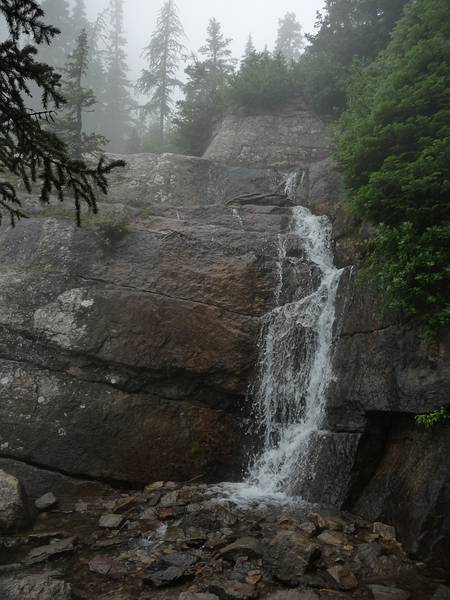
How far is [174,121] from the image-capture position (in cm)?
2325

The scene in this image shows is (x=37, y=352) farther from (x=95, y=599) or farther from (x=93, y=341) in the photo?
(x=95, y=599)

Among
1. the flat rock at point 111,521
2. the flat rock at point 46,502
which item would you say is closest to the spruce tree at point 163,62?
the flat rock at point 46,502

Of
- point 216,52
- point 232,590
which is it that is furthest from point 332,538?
point 216,52

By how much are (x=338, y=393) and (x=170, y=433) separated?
410 cm

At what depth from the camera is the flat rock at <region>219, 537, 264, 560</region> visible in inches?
243

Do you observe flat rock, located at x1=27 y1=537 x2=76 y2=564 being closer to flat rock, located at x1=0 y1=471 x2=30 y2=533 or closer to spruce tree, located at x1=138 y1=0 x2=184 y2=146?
flat rock, located at x1=0 y1=471 x2=30 y2=533

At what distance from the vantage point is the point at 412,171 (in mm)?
7387

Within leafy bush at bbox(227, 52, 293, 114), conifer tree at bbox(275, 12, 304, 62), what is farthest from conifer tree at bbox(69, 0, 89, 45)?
leafy bush at bbox(227, 52, 293, 114)

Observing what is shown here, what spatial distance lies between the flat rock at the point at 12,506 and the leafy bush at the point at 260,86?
1994 cm

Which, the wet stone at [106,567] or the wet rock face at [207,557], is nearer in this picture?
the wet rock face at [207,557]

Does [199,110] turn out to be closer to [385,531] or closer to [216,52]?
[216,52]

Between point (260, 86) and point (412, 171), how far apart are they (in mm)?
16328

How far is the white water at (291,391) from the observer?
29.8 feet

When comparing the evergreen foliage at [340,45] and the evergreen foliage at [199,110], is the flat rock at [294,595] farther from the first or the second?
the evergreen foliage at [199,110]
